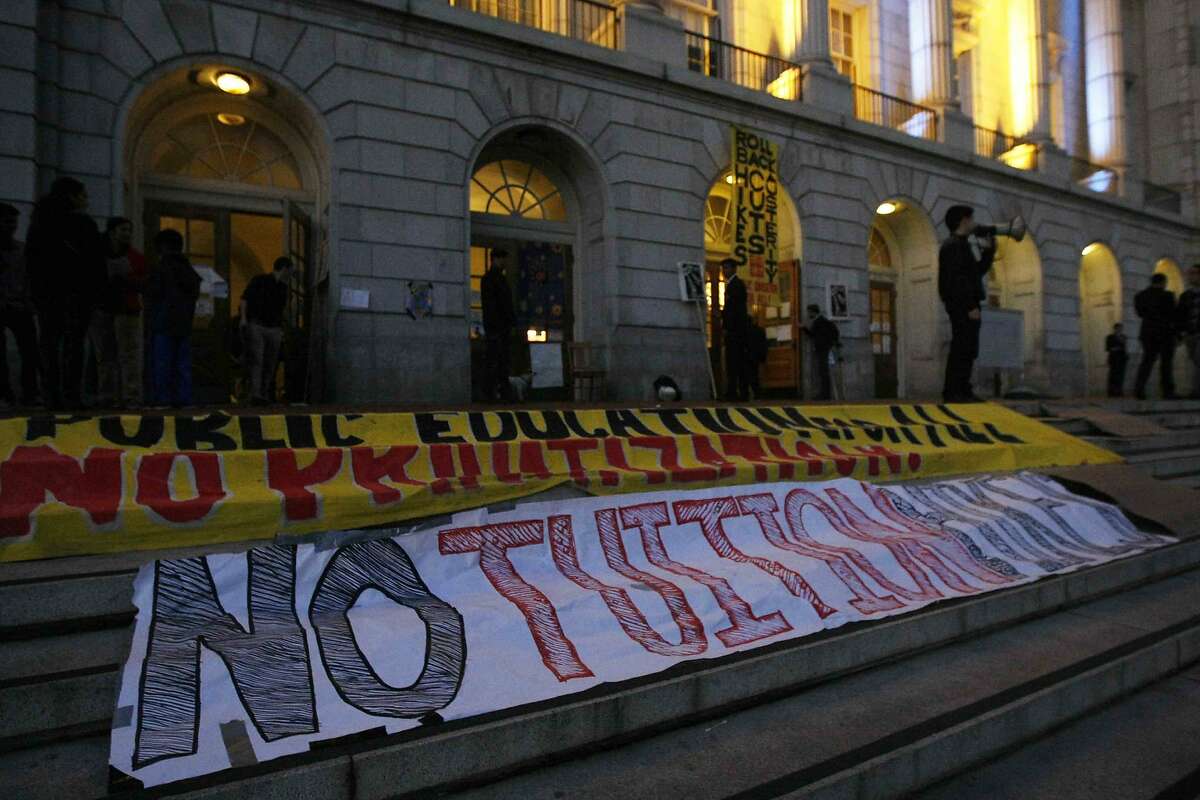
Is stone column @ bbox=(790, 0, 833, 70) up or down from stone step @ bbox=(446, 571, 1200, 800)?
up

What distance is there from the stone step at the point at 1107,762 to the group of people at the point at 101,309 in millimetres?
6740

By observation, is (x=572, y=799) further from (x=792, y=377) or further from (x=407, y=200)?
(x=792, y=377)

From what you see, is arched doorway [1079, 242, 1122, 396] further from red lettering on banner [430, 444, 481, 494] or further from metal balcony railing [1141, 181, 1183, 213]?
red lettering on banner [430, 444, 481, 494]

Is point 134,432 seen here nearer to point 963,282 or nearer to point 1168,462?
point 963,282

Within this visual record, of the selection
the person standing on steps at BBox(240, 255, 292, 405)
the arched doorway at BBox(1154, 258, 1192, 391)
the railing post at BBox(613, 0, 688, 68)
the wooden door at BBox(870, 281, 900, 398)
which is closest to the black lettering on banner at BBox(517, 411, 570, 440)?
the person standing on steps at BBox(240, 255, 292, 405)

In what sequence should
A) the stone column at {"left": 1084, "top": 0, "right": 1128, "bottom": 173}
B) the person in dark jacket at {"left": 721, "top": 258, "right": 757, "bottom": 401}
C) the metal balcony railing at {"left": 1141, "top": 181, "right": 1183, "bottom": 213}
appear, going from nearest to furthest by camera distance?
the person in dark jacket at {"left": 721, "top": 258, "right": 757, "bottom": 401} < the stone column at {"left": 1084, "top": 0, "right": 1128, "bottom": 173} < the metal balcony railing at {"left": 1141, "top": 181, "right": 1183, "bottom": 213}

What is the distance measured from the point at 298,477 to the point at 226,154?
849 cm

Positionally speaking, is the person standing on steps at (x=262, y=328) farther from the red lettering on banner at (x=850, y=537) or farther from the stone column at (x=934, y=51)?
the stone column at (x=934, y=51)

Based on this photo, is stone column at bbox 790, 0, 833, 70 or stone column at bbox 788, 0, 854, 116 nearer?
stone column at bbox 788, 0, 854, 116

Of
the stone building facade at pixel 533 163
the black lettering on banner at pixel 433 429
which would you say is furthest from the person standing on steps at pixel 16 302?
the black lettering on banner at pixel 433 429

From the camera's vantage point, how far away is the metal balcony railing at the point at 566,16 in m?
12.4

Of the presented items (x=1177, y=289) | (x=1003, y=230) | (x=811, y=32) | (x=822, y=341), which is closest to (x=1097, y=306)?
(x=1177, y=289)

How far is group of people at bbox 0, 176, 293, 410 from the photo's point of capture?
18.6 ft

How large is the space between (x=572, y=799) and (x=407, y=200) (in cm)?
944
